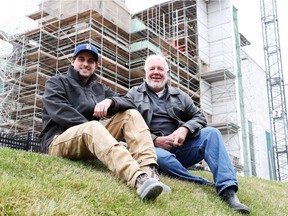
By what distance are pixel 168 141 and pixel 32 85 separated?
16.3 metres

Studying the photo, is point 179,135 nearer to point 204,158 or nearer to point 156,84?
point 204,158

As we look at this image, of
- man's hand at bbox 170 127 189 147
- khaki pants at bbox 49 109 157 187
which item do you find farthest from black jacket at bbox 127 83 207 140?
khaki pants at bbox 49 109 157 187

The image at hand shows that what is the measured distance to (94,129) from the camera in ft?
9.21

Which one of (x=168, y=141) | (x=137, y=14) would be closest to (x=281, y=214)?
(x=168, y=141)

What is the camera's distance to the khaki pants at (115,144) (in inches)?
104

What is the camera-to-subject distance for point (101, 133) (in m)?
2.75

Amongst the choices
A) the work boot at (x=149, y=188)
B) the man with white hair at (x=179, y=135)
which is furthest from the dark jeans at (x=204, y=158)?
the work boot at (x=149, y=188)

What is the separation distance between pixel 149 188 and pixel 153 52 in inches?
772

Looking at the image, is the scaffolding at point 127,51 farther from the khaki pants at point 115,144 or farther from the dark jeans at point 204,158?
the khaki pants at point 115,144

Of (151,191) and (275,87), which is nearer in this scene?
(151,191)

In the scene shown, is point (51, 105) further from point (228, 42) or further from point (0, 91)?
point (228, 42)

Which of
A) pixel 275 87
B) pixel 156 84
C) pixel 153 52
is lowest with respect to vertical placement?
pixel 156 84

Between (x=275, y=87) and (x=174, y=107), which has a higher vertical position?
(x=275, y=87)

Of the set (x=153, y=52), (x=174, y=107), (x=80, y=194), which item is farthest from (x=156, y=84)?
(x=153, y=52)
